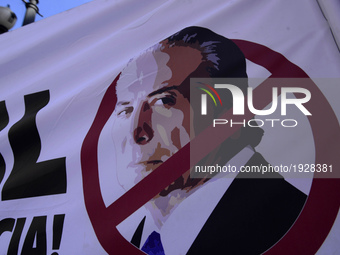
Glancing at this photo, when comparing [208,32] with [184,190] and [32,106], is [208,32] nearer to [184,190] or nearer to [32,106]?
[184,190]

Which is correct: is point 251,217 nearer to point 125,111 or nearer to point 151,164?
point 151,164

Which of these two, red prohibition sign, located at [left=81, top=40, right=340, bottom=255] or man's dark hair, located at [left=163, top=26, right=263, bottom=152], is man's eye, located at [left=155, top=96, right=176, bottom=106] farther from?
red prohibition sign, located at [left=81, top=40, right=340, bottom=255]

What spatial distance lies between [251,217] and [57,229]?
1.98 ft

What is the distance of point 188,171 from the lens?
3.50 feet

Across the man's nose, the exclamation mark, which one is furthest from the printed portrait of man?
the exclamation mark

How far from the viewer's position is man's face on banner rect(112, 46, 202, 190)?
3.69ft

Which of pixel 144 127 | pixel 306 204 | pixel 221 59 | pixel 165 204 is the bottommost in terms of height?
pixel 306 204

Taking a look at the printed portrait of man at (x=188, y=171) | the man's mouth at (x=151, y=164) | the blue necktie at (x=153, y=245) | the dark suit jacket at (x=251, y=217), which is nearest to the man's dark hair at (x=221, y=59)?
the printed portrait of man at (x=188, y=171)

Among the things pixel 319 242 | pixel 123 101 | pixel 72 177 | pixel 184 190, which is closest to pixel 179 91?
pixel 123 101

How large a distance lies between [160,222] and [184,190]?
115 mm

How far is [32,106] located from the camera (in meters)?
1.47

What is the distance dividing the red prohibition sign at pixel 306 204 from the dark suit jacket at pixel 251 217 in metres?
0.03

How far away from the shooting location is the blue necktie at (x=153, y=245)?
3.25 feet

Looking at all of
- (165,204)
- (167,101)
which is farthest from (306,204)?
(167,101)
